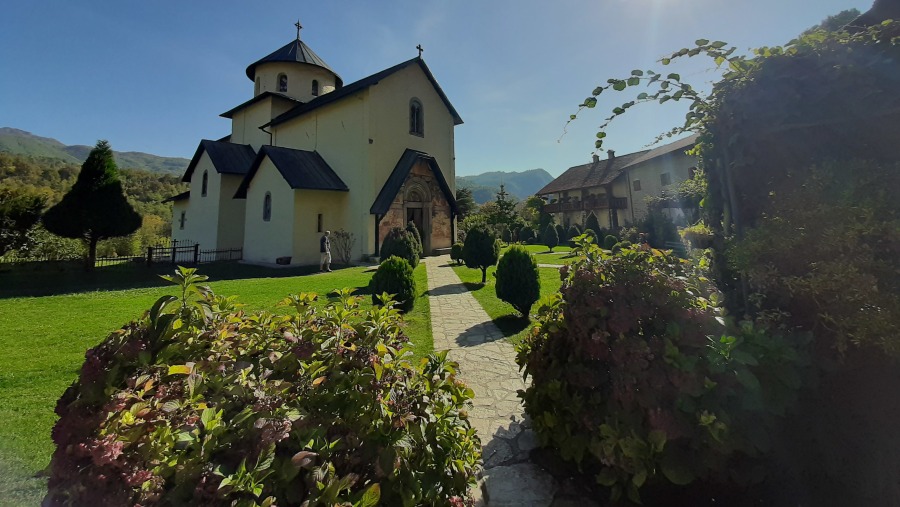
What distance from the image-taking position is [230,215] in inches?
760

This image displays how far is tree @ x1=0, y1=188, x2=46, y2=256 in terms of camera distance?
1157 cm

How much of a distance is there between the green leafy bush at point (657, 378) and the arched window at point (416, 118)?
724 inches

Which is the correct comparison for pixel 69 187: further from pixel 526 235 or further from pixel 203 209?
pixel 526 235

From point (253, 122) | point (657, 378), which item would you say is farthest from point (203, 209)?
point (657, 378)

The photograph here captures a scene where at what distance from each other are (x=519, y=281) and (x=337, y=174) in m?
14.3

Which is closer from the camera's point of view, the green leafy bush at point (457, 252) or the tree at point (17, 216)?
the tree at point (17, 216)

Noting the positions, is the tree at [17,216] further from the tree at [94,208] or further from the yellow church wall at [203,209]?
the yellow church wall at [203,209]

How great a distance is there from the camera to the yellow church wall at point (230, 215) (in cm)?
1905

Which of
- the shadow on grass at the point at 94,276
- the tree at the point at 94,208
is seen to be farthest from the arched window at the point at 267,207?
the tree at the point at 94,208

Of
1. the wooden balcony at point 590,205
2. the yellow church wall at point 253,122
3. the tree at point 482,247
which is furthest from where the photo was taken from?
the wooden balcony at point 590,205

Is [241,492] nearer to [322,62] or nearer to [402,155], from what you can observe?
[402,155]

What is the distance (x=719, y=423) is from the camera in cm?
168

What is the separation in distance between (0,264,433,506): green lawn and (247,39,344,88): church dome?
1701 centimetres

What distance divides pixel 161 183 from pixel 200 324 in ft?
196
